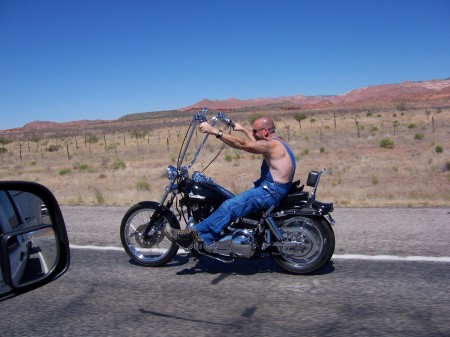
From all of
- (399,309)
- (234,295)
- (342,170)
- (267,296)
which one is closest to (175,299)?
(234,295)

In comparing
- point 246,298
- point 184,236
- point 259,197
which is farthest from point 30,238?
point 259,197

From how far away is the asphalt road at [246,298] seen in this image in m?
3.87

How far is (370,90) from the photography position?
559ft

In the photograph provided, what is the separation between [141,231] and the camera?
18.7 ft

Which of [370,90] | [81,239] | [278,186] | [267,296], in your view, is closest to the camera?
[267,296]

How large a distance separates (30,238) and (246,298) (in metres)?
2.40

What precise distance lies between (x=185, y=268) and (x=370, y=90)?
6917 inches

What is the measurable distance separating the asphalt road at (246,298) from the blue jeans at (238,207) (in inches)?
20.1

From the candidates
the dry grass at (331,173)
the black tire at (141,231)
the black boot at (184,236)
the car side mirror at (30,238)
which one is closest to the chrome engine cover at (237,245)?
the black boot at (184,236)

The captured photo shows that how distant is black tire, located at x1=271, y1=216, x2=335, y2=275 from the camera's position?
16.5 ft

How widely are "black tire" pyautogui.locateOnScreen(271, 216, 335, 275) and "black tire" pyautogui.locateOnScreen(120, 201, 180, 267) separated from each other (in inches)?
50.1

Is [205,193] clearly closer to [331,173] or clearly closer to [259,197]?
[259,197]

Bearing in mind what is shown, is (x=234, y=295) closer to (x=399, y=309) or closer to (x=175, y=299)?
(x=175, y=299)

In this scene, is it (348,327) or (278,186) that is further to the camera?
(278,186)
